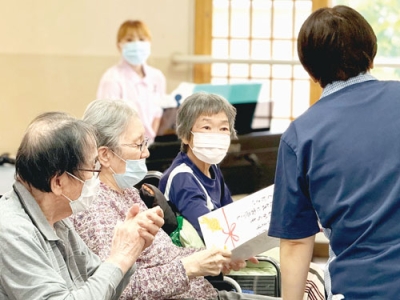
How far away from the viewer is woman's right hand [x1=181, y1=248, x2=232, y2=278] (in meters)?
2.72

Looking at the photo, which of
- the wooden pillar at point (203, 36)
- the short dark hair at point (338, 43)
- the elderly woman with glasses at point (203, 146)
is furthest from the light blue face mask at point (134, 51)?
the short dark hair at point (338, 43)

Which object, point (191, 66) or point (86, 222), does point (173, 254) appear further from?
point (191, 66)

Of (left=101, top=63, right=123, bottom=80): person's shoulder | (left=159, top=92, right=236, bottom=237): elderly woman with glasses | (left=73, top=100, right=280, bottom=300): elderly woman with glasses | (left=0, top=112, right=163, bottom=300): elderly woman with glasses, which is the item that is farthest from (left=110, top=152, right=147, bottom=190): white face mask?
(left=101, top=63, right=123, bottom=80): person's shoulder

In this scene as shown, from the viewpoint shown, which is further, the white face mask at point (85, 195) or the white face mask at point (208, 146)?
the white face mask at point (208, 146)

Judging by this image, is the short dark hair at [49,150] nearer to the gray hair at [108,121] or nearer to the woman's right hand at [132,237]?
the woman's right hand at [132,237]

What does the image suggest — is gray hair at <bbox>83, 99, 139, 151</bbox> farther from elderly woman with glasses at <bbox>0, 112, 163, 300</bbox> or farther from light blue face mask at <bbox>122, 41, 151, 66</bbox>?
light blue face mask at <bbox>122, 41, 151, 66</bbox>

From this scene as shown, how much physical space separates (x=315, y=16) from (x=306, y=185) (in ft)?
1.45

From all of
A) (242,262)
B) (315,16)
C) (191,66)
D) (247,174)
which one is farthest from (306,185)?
(191,66)

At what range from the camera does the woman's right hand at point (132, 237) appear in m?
2.23

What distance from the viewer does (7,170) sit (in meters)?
3.15

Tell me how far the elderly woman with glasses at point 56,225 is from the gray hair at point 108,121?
57 centimetres

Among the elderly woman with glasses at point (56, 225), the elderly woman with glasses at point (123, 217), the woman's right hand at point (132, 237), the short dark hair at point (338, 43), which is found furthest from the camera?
the elderly woman with glasses at point (123, 217)

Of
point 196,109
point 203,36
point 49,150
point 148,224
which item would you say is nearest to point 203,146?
point 196,109

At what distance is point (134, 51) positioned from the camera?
651 centimetres
